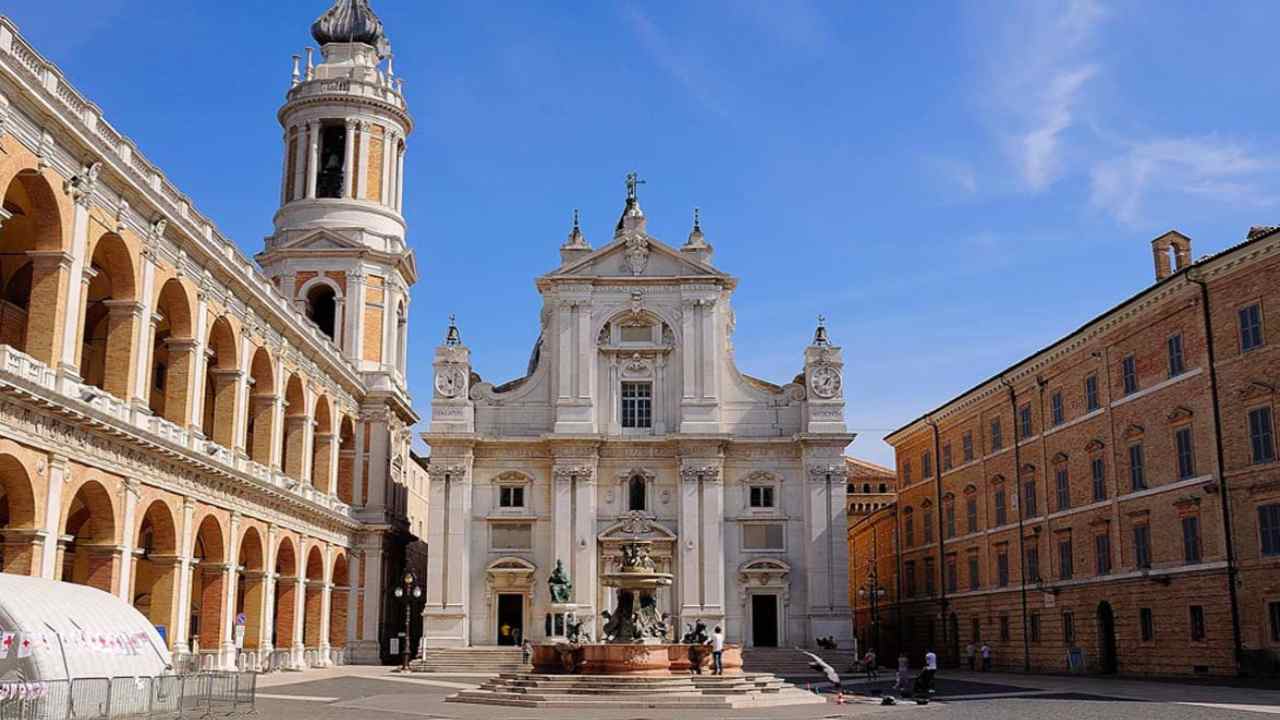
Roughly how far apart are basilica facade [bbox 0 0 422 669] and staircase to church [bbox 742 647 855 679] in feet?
56.9

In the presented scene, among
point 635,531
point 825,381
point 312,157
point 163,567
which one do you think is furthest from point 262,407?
point 825,381

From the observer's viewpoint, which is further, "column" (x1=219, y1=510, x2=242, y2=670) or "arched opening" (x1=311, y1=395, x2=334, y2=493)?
"arched opening" (x1=311, y1=395, x2=334, y2=493)

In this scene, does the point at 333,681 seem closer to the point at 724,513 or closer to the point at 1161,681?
the point at 724,513

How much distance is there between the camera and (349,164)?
2510 inches

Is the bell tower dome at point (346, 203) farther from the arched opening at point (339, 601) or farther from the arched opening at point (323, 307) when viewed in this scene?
the arched opening at point (339, 601)

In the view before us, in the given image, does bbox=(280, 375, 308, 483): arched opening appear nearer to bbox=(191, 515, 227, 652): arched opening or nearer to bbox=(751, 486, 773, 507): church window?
bbox=(191, 515, 227, 652): arched opening

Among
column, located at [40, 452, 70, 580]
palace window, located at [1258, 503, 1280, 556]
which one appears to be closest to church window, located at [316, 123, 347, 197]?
column, located at [40, 452, 70, 580]

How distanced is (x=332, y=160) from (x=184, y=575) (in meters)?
31.7

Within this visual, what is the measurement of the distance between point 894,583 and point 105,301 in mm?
48943

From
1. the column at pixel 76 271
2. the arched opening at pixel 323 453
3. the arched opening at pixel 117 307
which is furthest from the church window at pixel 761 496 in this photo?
the column at pixel 76 271

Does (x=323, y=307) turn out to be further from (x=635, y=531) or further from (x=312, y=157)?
(x=635, y=531)

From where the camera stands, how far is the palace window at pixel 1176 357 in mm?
40750

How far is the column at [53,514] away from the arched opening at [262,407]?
664 inches

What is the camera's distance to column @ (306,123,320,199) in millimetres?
63750
